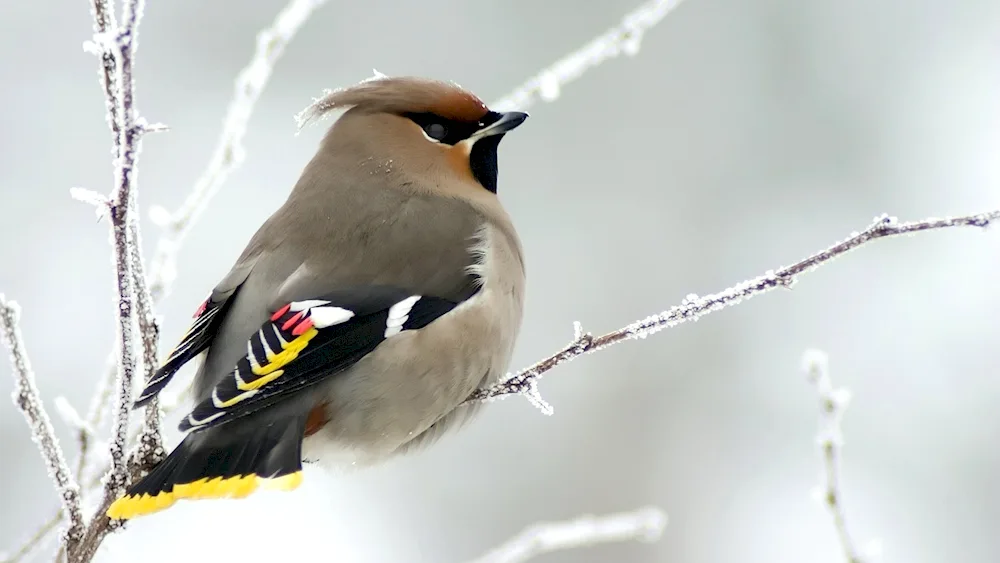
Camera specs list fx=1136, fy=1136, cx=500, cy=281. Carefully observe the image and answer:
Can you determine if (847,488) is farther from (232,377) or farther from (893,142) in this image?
(232,377)

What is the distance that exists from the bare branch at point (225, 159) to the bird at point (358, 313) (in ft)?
0.44

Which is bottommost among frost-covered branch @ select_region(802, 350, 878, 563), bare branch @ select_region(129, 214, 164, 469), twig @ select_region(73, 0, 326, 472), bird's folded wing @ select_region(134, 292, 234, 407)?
frost-covered branch @ select_region(802, 350, 878, 563)

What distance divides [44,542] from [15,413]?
4.49 meters

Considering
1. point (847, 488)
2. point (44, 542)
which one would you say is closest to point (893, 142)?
point (847, 488)

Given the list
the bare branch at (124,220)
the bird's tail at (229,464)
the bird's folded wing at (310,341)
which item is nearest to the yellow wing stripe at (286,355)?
the bird's folded wing at (310,341)

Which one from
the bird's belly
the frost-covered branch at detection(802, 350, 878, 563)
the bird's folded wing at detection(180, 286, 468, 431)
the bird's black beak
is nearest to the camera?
the frost-covered branch at detection(802, 350, 878, 563)

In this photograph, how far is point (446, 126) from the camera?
9.97 ft

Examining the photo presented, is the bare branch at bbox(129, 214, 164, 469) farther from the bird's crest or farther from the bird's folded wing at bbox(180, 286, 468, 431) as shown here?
the bird's crest

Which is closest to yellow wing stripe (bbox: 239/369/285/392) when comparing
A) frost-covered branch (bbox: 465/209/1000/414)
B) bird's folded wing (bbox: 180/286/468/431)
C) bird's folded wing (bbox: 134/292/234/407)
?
bird's folded wing (bbox: 180/286/468/431)

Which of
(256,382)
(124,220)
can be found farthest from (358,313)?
(124,220)

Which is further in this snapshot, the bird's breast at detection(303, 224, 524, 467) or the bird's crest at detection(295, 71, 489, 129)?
the bird's crest at detection(295, 71, 489, 129)

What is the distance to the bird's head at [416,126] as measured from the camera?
2.98 m

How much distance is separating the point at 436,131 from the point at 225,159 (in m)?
0.63

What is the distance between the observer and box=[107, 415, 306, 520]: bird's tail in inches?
83.9
